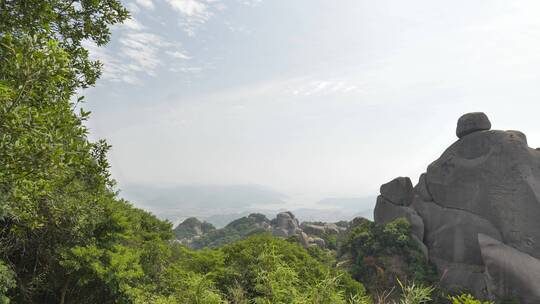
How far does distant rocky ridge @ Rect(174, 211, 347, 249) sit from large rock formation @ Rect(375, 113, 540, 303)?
2071 cm

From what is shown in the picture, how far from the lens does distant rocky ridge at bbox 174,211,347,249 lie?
63.0 meters

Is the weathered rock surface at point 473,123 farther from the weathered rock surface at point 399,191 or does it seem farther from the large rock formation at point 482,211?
the weathered rock surface at point 399,191

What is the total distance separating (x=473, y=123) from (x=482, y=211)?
33.0 feet

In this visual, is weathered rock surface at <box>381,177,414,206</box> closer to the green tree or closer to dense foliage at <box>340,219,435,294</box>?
dense foliage at <box>340,219,435,294</box>

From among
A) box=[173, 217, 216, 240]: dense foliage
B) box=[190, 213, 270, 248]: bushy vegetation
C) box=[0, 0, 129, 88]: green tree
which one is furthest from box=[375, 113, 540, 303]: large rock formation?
box=[173, 217, 216, 240]: dense foliage

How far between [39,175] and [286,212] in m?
80.2

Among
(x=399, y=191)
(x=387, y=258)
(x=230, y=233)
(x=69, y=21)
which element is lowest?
(x=230, y=233)

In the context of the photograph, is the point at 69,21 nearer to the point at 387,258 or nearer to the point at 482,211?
the point at 387,258

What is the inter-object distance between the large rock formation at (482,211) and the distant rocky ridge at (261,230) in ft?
67.9

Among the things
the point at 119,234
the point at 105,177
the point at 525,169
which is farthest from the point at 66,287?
the point at 525,169


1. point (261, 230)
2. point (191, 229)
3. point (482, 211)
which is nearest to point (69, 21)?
point (482, 211)

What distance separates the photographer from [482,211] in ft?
108

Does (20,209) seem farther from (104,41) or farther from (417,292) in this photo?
(417,292)

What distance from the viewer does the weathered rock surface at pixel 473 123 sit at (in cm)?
3591
